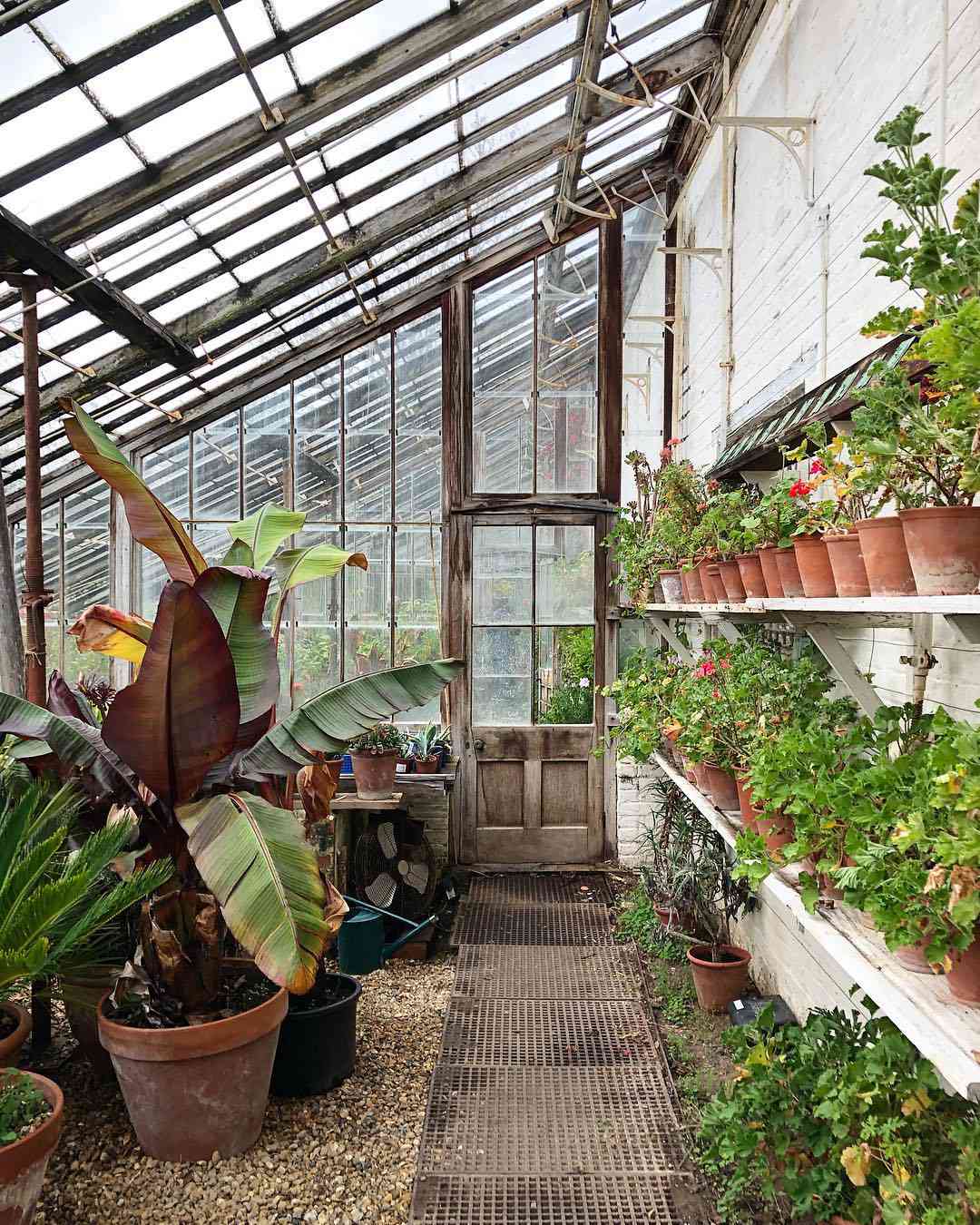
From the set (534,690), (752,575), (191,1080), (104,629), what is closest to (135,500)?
(104,629)

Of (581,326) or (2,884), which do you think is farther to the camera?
(581,326)

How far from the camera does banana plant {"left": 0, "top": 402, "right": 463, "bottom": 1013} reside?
236cm

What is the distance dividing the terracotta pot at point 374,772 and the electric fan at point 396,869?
187 mm

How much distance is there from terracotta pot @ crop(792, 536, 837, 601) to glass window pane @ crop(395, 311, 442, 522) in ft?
13.0

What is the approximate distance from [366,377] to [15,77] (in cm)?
330

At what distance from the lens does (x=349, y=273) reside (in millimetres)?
4820

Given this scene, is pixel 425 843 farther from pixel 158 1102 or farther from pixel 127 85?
pixel 127 85

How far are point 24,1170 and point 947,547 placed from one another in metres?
2.38

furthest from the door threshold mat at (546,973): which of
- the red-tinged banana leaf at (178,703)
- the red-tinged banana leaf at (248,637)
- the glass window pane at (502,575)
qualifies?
the glass window pane at (502,575)

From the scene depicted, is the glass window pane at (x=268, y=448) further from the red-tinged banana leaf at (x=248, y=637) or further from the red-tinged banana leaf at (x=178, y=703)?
the red-tinged banana leaf at (x=178, y=703)

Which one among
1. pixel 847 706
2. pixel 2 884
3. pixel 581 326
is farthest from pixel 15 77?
pixel 581 326

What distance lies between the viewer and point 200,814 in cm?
255

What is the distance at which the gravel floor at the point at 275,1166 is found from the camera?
251 cm

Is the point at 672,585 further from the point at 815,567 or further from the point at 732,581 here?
the point at 815,567
